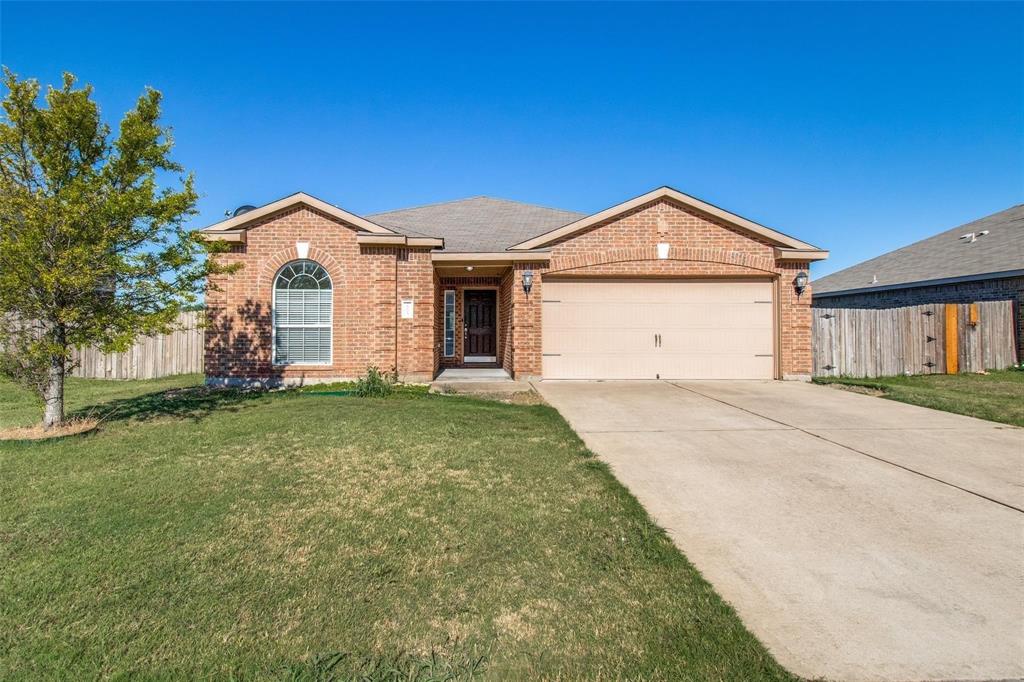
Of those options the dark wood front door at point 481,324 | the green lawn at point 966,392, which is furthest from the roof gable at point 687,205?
the dark wood front door at point 481,324

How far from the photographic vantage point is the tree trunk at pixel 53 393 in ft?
20.4

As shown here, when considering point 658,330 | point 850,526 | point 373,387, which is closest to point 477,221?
point 658,330

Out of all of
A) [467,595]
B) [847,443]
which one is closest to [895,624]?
[467,595]

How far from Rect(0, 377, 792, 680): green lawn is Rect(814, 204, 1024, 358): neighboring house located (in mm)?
16334

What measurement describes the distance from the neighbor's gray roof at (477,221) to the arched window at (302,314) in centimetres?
257

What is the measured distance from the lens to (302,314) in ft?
34.1

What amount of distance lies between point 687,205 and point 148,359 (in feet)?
48.7

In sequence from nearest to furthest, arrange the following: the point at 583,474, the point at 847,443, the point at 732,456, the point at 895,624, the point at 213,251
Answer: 1. the point at 895,624
2. the point at 583,474
3. the point at 732,456
4. the point at 847,443
5. the point at 213,251

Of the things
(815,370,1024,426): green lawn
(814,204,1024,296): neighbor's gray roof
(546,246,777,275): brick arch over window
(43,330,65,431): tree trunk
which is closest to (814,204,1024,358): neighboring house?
(814,204,1024,296): neighbor's gray roof

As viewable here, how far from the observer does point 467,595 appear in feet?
8.61

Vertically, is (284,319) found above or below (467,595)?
above

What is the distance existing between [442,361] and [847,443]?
33.7ft

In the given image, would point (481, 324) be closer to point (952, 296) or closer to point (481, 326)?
point (481, 326)

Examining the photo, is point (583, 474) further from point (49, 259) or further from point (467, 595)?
point (49, 259)
